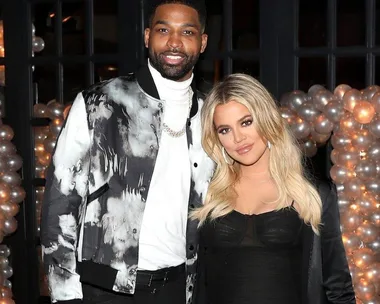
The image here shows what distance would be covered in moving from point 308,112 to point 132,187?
1.40m

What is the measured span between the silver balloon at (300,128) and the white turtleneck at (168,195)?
0.93 metres

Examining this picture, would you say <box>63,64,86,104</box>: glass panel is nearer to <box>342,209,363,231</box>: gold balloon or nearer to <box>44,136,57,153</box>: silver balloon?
<box>44,136,57,153</box>: silver balloon

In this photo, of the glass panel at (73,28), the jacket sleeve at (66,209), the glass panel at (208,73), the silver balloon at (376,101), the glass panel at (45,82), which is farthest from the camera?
the glass panel at (45,82)

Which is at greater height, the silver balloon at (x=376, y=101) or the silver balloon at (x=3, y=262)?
the silver balloon at (x=376, y=101)

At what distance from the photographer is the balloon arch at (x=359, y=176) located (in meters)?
3.85

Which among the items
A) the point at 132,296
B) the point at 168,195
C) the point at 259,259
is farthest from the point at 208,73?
the point at 259,259

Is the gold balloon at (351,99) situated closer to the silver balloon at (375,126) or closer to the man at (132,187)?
the silver balloon at (375,126)

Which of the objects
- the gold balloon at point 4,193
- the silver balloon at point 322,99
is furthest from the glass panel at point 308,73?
the gold balloon at point 4,193

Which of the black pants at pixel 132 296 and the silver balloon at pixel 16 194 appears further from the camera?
the silver balloon at pixel 16 194

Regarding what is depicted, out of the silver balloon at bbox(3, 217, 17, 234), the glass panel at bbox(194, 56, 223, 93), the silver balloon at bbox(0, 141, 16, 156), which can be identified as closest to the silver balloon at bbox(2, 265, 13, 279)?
the silver balloon at bbox(3, 217, 17, 234)

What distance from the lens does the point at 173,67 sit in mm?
3117

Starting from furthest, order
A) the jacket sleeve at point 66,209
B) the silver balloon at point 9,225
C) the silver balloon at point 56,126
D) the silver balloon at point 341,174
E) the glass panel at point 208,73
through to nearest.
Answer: the glass panel at point 208,73 < the silver balloon at point 9,225 < the silver balloon at point 56,126 < the silver balloon at point 341,174 < the jacket sleeve at point 66,209

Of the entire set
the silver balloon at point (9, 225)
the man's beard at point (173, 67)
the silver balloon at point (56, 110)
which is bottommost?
the silver balloon at point (9, 225)

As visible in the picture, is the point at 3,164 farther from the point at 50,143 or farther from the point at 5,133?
the point at 50,143
